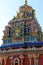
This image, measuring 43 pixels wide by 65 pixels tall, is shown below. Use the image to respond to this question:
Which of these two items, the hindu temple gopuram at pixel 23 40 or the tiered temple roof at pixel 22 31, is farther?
the tiered temple roof at pixel 22 31

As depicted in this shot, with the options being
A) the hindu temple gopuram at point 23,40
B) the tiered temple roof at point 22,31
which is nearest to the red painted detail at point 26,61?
the hindu temple gopuram at point 23,40

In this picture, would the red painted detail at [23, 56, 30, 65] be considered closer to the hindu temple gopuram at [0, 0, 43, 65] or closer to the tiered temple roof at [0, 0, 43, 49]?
the hindu temple gopuram at [0, 0, 43, 65]

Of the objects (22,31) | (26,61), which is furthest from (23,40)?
(26,61)

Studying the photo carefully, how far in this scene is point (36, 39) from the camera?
→ 194 feet

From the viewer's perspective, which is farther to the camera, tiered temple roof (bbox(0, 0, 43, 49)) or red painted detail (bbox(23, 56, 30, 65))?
tiered temple roof (bbox(0, 0, 43, 49))

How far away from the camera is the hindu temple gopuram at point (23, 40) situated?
53906 millimetres

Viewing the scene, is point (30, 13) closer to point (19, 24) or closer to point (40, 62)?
point (19, 24)

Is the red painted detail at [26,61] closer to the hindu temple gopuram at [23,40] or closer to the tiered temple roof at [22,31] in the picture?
the hindu temple gopuram at [23,40]

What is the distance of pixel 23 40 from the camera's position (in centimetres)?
5847

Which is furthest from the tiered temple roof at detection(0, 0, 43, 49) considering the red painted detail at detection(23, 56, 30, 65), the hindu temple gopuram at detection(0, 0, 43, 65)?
the red painted detail at detection(23, 56, 30, 65)

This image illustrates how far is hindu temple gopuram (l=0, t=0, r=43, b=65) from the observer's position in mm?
53906

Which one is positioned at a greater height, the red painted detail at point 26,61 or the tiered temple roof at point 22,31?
the tiered temple roof at point 22,31

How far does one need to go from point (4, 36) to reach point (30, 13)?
1006 centimetres

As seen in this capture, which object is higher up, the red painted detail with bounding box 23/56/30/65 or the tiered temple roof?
the tiered temple roof
